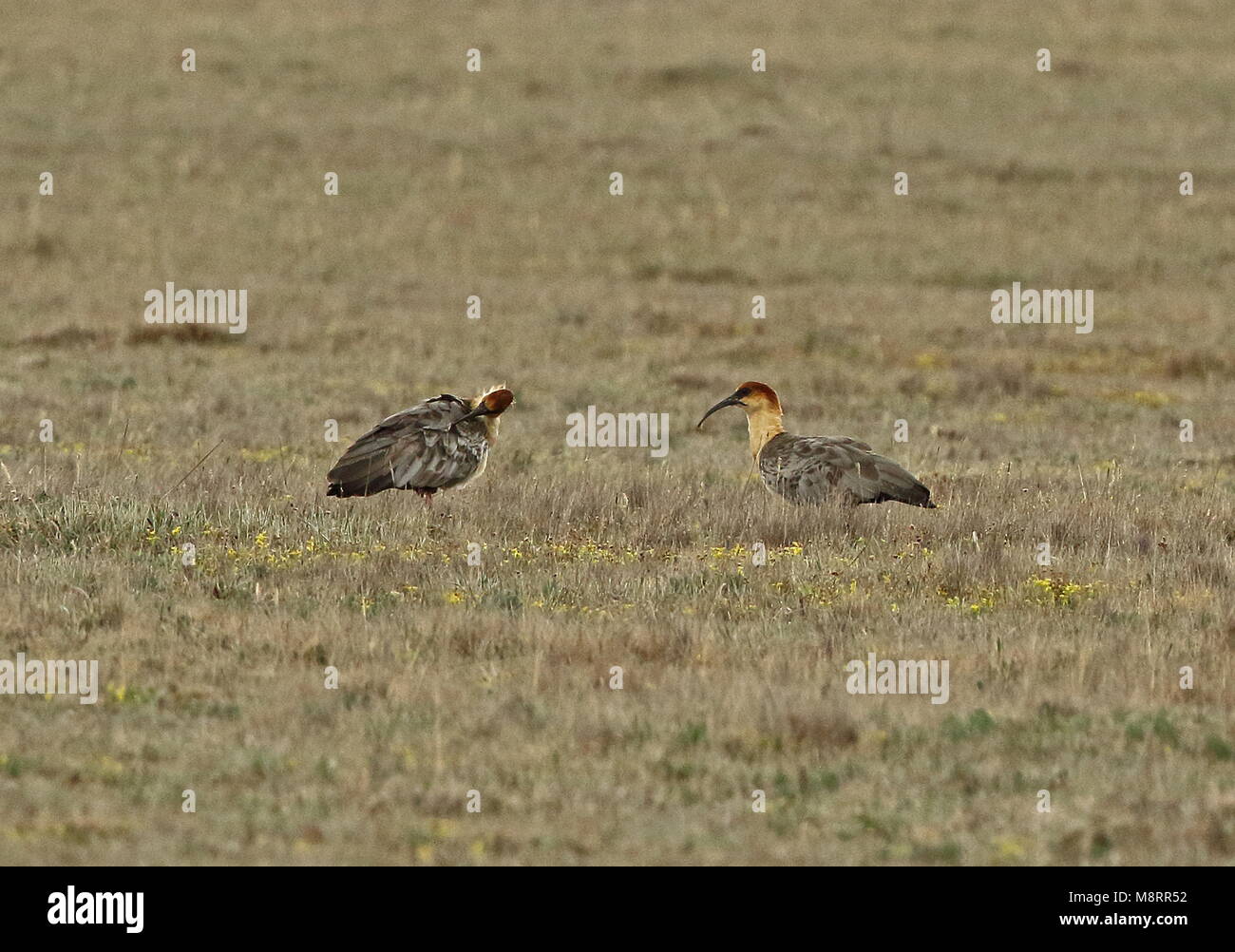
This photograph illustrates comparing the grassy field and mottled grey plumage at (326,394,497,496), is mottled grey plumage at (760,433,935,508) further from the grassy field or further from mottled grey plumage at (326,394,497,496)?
mottled grey plumage at (326,394,497,496)

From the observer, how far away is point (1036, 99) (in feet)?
155

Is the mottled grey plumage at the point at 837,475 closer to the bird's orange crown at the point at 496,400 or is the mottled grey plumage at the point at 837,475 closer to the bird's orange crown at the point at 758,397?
the bird's orange crown at the point at 758,397

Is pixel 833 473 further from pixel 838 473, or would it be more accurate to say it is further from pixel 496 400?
pixel 496 400

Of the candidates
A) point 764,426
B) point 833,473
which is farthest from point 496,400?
point 833,473

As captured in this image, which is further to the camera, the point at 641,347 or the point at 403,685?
the point at 641,347

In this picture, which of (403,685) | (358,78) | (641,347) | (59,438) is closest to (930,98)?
(358,78)

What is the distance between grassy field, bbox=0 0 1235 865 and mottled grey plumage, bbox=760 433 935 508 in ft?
0.90

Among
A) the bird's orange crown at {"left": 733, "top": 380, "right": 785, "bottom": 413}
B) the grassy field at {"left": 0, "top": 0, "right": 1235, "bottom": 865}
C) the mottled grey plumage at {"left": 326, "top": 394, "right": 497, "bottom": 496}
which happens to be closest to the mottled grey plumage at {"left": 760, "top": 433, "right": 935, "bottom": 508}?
the grassy field at {"left": 0, "top": 0, "right": 1235, "bottom": 865}

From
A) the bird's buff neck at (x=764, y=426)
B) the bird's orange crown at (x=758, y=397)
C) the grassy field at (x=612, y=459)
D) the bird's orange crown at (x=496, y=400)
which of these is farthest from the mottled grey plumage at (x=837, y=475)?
the bird's orange crown at (x=496, y=400)

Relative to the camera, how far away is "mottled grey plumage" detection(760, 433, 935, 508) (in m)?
13.4

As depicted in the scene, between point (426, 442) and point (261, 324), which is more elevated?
point (261, 324)

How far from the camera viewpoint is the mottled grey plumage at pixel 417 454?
13070 millimetres
